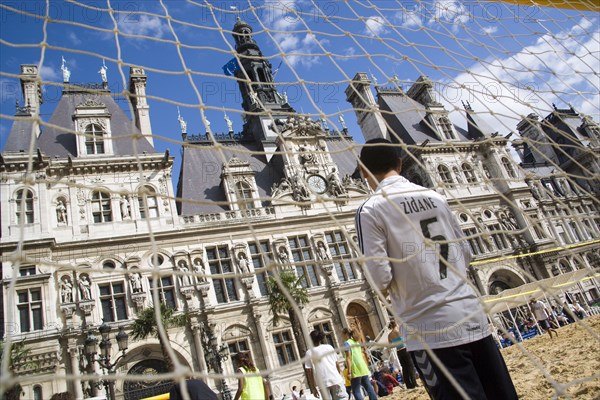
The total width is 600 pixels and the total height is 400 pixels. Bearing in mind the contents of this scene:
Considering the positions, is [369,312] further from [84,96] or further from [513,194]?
[84,96]

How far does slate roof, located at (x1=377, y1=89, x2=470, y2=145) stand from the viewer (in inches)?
1055

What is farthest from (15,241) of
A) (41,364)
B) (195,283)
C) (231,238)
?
(231,238)

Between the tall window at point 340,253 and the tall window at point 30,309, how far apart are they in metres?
12.2

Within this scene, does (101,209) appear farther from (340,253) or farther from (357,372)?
(357,372)

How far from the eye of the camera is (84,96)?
22.9 metres

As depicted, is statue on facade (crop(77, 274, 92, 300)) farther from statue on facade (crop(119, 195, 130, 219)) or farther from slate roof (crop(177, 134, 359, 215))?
slate roof (crop(177, 134, 359, 215))

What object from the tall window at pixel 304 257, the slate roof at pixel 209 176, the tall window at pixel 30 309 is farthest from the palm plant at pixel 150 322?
the tall window at pixel 304 257

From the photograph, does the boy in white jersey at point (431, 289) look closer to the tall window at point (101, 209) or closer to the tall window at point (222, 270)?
the tall window at point (222, 270)

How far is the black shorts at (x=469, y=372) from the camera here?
86.1 inches

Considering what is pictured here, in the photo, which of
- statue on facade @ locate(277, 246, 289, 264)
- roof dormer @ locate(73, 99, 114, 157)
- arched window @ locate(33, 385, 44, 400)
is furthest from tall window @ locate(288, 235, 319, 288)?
arched window @ locate(33, 385, 44, 400)

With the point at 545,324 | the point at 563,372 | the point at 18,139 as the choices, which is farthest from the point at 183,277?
the point at 563,372

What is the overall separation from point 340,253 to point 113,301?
1042 centimetres

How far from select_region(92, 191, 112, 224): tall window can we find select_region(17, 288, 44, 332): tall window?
3.70 m

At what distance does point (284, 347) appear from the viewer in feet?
59.3
